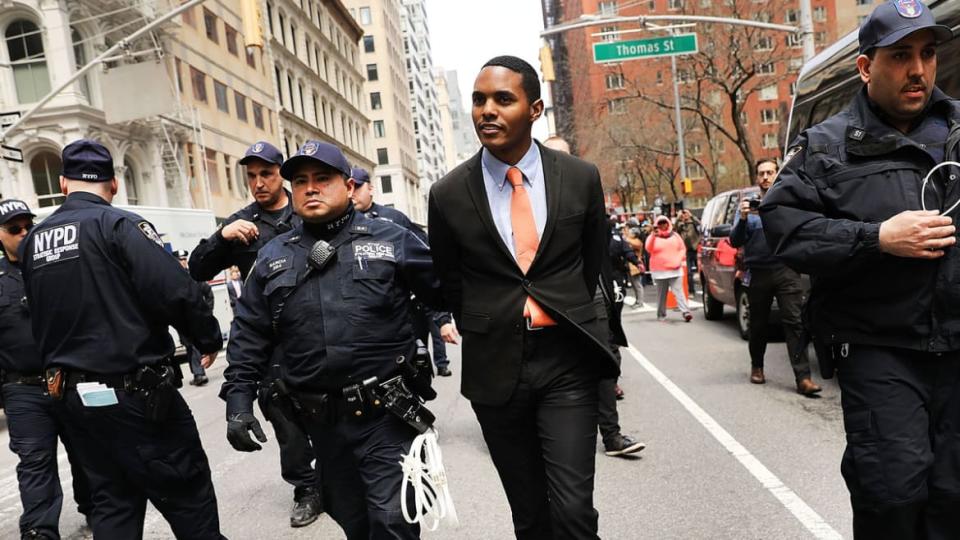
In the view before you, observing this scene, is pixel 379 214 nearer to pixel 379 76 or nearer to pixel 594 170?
pixel 594 170

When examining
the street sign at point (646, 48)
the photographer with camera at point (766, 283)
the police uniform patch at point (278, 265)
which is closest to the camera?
the police uniform patch at point (278, 265)

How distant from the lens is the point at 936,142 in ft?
8.68

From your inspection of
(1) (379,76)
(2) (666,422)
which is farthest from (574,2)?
(2) (666,422)

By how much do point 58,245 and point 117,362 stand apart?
22.5 inches

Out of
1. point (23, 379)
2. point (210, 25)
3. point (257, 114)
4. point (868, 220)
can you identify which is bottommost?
point (23, 379)

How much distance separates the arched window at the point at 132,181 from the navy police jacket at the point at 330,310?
2358 cm

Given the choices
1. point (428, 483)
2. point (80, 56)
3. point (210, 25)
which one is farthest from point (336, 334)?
point (210, 25)

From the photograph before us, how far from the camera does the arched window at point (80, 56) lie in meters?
21.9

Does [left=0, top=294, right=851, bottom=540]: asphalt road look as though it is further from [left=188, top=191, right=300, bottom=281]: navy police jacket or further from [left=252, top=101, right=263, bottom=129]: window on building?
[left=252, top=101, right=263, bottom=129]: window on building

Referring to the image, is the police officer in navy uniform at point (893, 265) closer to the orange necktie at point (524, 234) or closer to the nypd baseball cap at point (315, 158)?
the orange necktie at point (524, 234)

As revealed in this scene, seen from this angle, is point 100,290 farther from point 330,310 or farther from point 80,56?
point 80,56

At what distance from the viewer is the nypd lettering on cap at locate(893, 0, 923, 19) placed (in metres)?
2.60

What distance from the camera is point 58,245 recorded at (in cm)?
325

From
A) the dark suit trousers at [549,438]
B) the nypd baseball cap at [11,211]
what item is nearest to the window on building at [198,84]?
the nypd baseball cap at [11,211]
